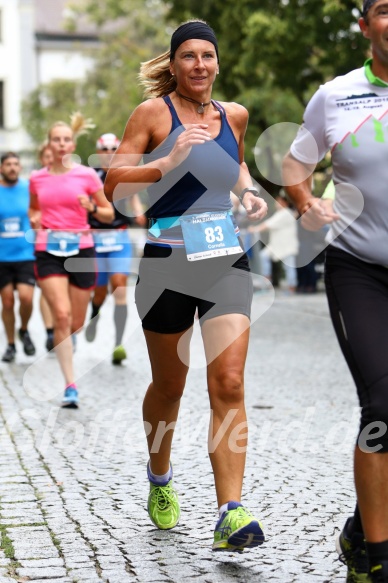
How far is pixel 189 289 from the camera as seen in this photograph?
5.01 metres

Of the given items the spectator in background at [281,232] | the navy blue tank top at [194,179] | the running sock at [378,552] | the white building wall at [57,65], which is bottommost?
the white building wall at [57,65]

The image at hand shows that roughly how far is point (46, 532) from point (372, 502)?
168cm

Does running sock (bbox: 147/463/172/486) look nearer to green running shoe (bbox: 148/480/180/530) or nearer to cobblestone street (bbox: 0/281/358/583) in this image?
green running shoe (bbox: 148/480/180/530)

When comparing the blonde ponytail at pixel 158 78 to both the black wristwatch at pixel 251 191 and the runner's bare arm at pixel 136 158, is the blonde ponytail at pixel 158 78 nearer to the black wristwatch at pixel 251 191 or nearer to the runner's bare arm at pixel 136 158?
the runner's bare arm at pixel 136 158

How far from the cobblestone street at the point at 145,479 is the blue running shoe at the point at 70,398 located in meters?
0.12

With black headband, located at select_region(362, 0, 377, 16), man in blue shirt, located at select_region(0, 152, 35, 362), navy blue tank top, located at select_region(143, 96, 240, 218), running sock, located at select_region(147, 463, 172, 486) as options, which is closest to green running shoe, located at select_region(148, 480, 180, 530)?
running sock, located at select_region(147, 463, 172, 486)

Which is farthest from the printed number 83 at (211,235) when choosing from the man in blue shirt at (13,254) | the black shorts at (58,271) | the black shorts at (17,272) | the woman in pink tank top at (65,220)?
the black shorts at (17,272)

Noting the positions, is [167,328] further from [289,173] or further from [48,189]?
[48,189]

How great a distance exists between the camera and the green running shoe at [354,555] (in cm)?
428

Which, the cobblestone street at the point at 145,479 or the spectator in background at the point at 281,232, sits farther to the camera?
the spectator in background at the point at 281,232

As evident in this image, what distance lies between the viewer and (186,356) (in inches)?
203

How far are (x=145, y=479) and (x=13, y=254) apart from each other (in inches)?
274

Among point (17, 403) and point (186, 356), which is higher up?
point (186, 356)

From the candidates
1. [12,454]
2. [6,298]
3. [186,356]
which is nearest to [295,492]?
[186,356]
